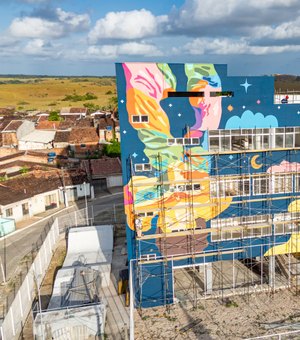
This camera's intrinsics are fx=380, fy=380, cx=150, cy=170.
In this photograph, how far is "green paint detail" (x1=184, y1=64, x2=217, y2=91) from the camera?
17.7 m

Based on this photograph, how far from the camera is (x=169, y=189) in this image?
18.5 m

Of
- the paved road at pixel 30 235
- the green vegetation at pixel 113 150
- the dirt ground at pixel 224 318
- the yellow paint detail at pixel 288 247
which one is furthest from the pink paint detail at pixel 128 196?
the green vegetation at pixel 113 150

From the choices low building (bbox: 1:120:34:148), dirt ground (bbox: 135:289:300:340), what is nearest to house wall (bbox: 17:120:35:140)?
low building (bbox: 1:120:34:148)

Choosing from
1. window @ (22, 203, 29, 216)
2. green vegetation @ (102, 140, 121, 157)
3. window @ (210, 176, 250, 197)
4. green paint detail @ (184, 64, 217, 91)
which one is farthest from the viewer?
green vegetation @ (102, 140, 121, 157)

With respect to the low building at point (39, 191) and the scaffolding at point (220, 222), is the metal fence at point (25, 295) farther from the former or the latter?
the low building at point (39, 191)

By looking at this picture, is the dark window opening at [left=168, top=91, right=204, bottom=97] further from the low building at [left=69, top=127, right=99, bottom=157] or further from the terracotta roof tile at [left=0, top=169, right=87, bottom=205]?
the low building at [left=69, top=127, right=99, bottom=157]

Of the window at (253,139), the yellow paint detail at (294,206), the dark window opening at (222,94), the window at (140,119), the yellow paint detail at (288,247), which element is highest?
the dark window opening at (222,94)

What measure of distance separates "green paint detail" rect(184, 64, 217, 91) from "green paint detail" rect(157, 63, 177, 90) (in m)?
0.67

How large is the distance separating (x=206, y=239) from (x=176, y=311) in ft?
12.6

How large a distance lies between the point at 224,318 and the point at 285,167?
7.97 m

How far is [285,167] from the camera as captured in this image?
19156mm

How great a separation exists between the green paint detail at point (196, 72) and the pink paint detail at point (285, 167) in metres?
5.55

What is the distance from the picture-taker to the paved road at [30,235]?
25419 millimetres

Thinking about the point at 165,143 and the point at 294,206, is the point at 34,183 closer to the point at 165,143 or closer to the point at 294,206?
the point at 165,143
